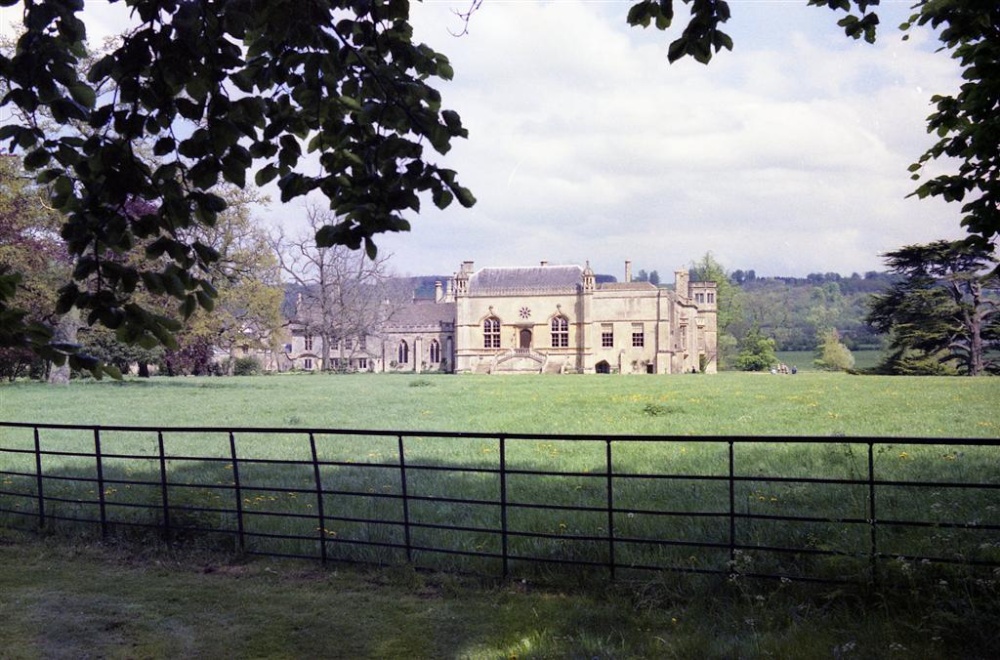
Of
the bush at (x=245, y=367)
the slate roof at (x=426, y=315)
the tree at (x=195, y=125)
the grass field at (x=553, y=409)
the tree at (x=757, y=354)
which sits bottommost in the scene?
the tree at (x=757, y=354)

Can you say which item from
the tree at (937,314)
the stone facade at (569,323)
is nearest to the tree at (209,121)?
the tree at (937,314)

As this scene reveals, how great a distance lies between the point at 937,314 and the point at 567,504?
20726 mm

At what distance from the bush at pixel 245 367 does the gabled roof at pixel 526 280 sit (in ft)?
115

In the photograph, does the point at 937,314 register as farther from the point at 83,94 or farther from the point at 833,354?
the point at 833,354

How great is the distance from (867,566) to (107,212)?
5.08 m

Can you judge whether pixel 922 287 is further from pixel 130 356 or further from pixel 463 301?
pixel 463 301

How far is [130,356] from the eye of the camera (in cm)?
2639

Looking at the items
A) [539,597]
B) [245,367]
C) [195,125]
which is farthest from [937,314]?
[245,367]

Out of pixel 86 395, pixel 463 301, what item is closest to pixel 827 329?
pixel 463 301

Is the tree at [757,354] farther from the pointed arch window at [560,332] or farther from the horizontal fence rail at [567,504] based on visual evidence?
the horizontal fence rail at [567,504]

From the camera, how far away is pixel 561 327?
68250mm

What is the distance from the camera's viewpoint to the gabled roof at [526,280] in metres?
68.8

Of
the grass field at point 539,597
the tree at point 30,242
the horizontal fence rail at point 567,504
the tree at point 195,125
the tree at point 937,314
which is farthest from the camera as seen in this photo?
the tree at point 937,314

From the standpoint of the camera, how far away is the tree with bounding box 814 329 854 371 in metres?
45.7
